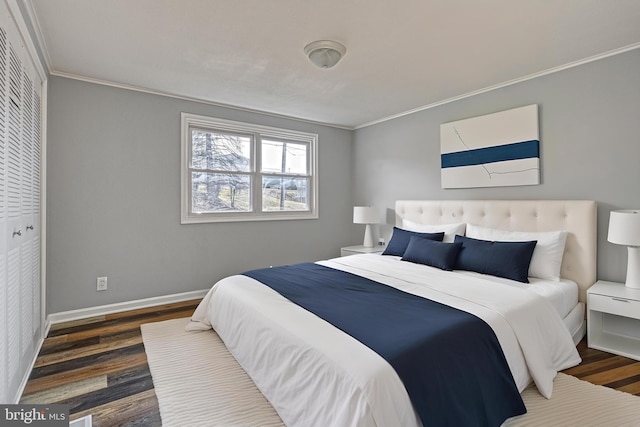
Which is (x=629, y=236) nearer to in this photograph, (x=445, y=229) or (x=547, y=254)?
(x=547, y=254)

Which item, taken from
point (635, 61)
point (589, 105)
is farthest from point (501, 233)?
point (635, 61)

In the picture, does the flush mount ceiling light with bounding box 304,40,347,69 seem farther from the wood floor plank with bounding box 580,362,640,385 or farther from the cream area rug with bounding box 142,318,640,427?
the wood floor plank with bounding box 580,362,640,385

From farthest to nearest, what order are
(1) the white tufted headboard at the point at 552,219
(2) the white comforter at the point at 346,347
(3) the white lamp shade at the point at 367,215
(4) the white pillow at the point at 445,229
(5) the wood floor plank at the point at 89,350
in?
(3) the white lamp shade at the point at 367,215, (4) the white pillow at the point at 445,229, (1) the white tufted headboard at the point at 552,219, (5) the wood floor plank at the point at 89,350, (2) the white comforter at the point at 346,347

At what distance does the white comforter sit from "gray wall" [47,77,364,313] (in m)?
1.19

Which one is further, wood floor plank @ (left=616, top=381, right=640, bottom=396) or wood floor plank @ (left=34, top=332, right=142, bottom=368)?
wood floor plank @ (left=34, top=332, right=142, bottom=368)

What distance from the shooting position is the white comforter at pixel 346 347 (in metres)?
1.30

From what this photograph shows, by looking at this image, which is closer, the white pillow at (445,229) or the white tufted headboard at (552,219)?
the white tufted headboard at (552,219)

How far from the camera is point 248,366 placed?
2.11m

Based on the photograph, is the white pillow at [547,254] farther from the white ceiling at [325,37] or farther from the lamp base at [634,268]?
the white ceiling at [325,37]

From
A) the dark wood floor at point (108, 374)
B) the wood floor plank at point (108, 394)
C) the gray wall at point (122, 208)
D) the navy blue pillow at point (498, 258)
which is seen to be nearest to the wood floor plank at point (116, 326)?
the dark wood floor at point (108, 374)

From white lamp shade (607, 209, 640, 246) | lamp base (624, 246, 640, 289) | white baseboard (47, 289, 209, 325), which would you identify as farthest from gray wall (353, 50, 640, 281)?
white baseboard (47, 289, 209, 325)

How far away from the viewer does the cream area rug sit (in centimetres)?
174

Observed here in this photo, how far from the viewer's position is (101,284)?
333 cm

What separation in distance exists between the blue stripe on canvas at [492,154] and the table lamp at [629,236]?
0.92 metres
